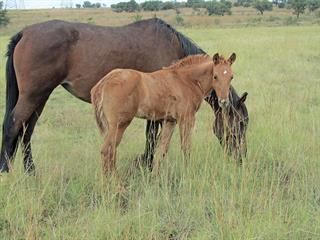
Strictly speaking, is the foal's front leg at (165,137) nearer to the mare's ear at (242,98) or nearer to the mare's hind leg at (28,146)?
the mare's ear at (242,98)

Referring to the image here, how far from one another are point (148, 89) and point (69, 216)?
1.68 meters

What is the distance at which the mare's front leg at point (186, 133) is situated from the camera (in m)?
5.12

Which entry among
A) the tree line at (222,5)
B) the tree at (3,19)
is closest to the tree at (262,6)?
the tree line at (222,5)

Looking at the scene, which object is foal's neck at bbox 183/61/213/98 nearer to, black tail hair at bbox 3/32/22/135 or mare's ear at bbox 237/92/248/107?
mare's ear at bbox 237/92/248/107

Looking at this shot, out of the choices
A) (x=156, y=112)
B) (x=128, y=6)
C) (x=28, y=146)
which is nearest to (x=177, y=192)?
(x=156, y=112)

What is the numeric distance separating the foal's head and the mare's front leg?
422 mm

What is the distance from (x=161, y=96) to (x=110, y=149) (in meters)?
0.84

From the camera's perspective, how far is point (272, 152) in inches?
219

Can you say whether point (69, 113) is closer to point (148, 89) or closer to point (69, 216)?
point (148, 89)

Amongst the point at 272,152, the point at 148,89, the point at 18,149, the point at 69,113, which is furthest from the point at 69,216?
the point at 69,113

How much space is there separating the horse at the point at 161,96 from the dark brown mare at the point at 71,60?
50cm

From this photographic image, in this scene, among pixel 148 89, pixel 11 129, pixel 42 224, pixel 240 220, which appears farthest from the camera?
pixel 11 129

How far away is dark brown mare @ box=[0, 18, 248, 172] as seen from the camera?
17.9 feet

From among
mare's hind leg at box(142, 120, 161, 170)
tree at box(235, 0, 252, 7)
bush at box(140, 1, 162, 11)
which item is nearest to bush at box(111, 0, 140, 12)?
bush at box(140, 1, 162, 11)
